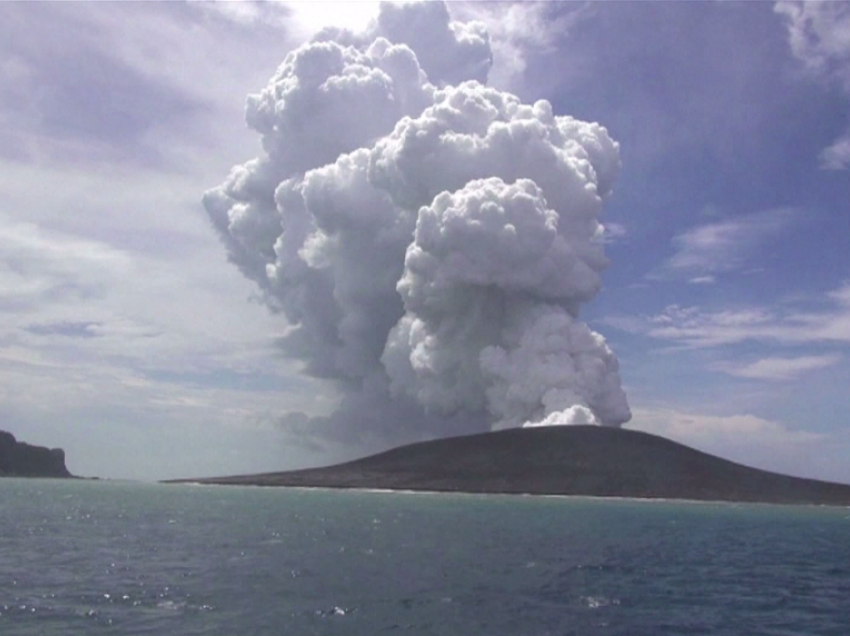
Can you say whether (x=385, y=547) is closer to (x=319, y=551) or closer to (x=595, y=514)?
(x=319, y=551)

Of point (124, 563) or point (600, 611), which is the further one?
point (124, 563)

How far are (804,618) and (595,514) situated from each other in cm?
8588

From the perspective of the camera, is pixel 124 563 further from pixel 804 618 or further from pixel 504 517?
pixel 504 517

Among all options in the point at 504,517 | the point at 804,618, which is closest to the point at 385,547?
the point at 804,618

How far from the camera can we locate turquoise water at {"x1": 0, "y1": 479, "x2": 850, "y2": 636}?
37.3m

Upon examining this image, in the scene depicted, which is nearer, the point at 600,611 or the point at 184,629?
the point at 184,629

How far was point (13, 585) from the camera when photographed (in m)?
44.6

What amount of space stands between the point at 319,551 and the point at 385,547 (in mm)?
5873

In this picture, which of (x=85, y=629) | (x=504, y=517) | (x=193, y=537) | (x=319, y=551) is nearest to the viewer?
(x=85, y=629)

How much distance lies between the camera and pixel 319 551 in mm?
63000

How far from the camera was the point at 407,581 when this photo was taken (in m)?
48.5

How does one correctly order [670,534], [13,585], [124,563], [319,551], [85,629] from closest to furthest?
[85,629], [13,585], [124,563], [319,551], [670,534]

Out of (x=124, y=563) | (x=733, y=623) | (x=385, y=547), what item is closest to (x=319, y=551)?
(x=385, y=547)

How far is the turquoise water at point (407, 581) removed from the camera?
37.3m
